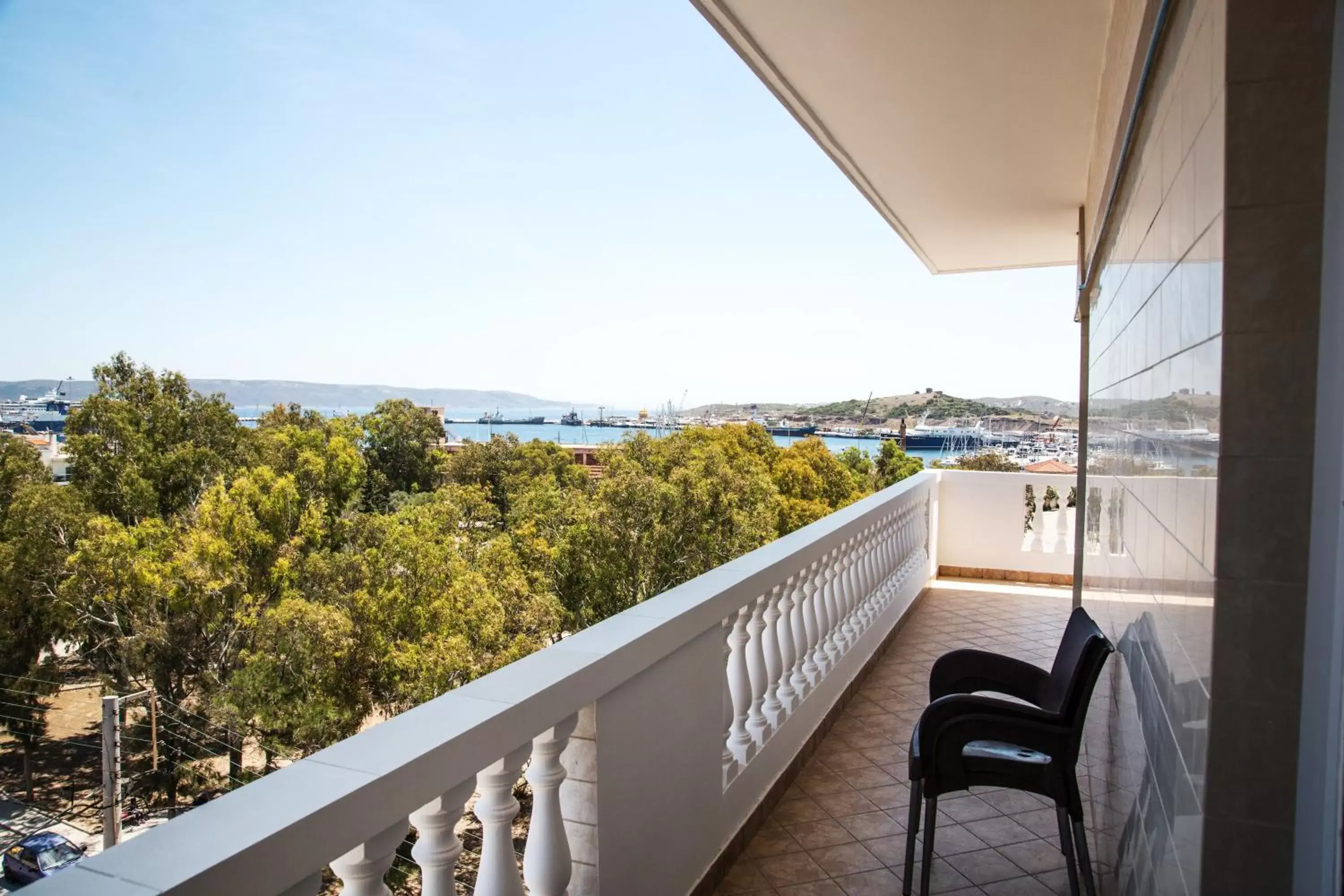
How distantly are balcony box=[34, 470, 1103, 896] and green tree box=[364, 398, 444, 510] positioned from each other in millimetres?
42277

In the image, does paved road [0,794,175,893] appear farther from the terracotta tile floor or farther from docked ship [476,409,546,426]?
the terracotta tile floor

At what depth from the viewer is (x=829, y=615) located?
3494 millimetres

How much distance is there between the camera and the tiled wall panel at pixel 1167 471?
90 cm

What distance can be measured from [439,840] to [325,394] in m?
55.9

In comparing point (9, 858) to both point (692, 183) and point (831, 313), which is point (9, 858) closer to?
point (692, 183)

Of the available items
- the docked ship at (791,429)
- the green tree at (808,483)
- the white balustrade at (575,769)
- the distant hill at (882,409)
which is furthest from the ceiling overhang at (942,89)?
the docked ship at (791,429)

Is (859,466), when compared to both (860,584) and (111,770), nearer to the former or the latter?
(111,770)

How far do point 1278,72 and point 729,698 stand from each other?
2.04 m

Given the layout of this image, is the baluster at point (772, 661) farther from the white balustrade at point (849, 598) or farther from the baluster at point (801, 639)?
the white balustrade at point (849, 598)

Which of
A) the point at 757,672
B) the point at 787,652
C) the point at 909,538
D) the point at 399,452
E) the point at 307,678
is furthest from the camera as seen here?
the point at 399,452

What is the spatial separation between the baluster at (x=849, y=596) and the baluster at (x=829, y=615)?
0.27 ft

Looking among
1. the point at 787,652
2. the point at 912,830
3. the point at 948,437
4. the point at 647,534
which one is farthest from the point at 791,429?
the point at 912,830

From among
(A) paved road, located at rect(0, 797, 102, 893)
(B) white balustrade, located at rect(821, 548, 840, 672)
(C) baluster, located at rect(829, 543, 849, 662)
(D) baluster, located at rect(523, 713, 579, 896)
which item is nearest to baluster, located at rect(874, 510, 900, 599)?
(C) baluster, located at rect(829, 543, 849, 662)

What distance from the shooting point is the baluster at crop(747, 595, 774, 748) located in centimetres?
257
